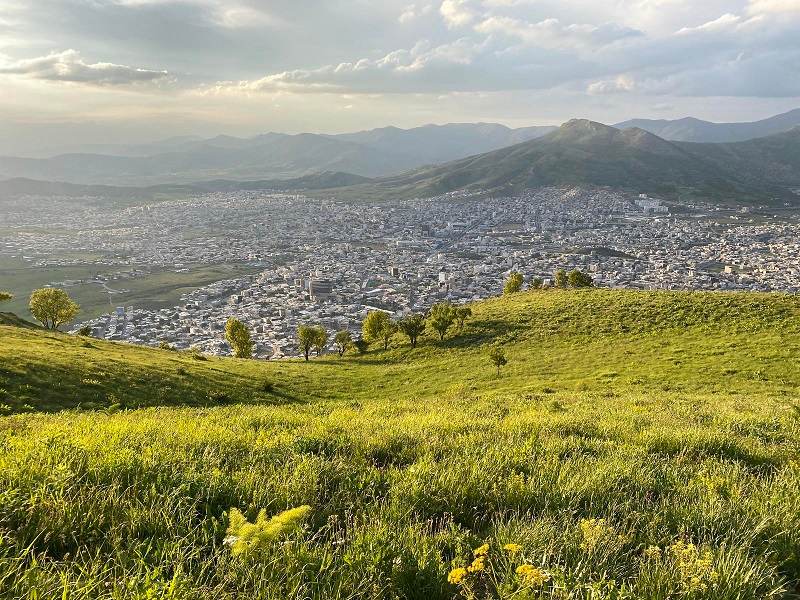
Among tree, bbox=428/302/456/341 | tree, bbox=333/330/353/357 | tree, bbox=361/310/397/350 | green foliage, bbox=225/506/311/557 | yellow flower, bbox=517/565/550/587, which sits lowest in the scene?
tree, bbox=333/330/353/357

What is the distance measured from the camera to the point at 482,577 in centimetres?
388

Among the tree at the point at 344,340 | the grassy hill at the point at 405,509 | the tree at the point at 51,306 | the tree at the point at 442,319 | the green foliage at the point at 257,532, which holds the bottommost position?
the tree at the point at 344,340

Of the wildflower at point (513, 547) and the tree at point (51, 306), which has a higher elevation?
the wildflower at point (513, 547)

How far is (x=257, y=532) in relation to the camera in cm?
378

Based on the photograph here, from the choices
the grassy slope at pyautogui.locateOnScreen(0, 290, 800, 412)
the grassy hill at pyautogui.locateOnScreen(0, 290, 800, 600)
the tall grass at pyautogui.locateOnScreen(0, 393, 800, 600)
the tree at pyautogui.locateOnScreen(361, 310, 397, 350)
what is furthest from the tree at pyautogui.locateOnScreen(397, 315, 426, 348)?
the tall grass at pyautogui.locateOnScreen(0, 393, 800, 600)

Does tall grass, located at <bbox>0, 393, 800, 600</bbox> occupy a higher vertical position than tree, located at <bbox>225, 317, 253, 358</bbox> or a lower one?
higher

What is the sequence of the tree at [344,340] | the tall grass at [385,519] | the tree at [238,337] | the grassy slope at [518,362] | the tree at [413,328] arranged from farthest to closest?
1. the tree at [238,337]
2. the tree at [344,340]
3. the tree at [413,328]
4. the grassy slope at [518,362]
5. the tall grass at [385,519]

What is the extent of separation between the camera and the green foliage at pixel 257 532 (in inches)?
143

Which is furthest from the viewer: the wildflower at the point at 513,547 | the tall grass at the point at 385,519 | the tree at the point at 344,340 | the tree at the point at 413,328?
the tree at the point at 344,340

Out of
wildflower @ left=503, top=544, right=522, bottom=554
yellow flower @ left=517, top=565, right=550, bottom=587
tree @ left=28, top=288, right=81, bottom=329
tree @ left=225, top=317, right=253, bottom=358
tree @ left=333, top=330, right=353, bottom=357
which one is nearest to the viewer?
yellow flower @ left=517, top=565, right=550, bottom=587

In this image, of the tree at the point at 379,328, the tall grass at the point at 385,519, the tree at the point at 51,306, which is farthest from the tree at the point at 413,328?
the tall grass at the point at 385,519

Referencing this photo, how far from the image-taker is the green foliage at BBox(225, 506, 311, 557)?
11.9 ft

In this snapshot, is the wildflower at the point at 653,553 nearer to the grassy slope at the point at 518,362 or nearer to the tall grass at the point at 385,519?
the tall grass at the point at 385,519

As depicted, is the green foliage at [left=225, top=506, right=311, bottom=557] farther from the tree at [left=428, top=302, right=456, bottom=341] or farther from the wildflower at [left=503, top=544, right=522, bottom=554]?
the tree at [left=428, top=302, right=456, bottom=341]
